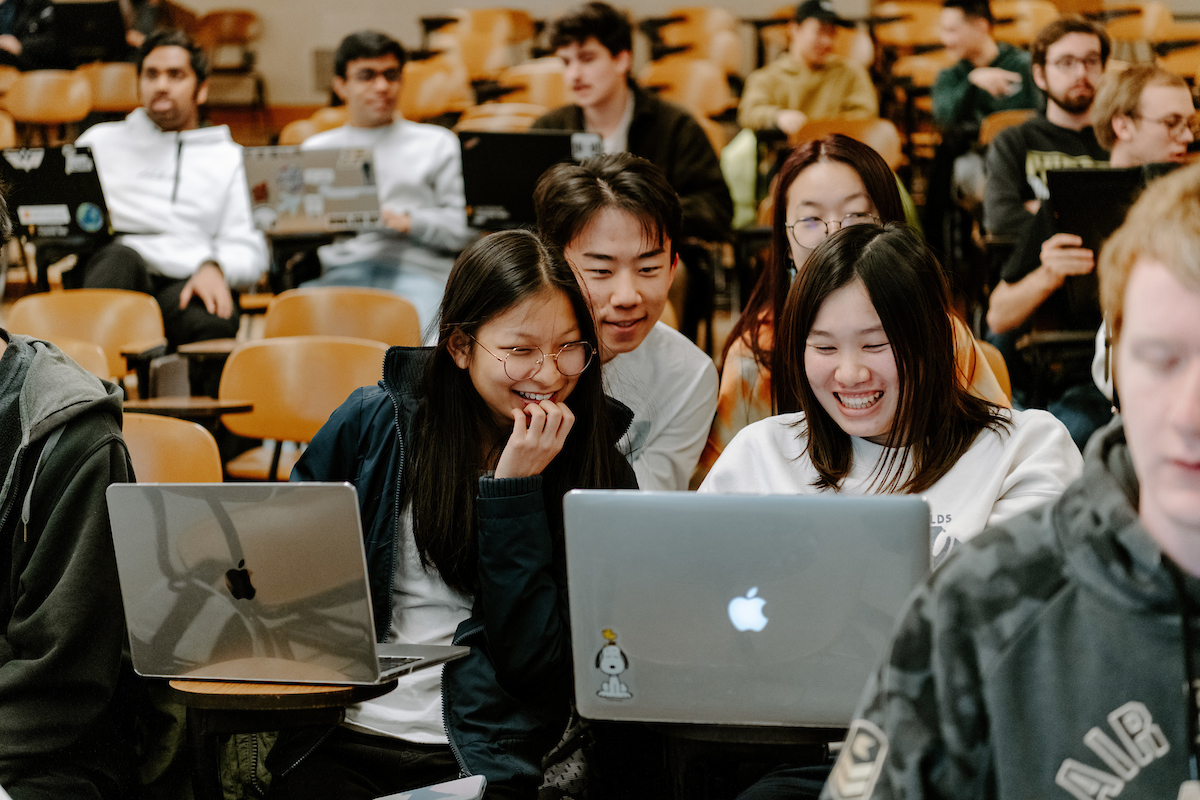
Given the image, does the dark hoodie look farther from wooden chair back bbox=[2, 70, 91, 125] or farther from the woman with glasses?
wooden chair back bbox=[2, 70, 91, 125]

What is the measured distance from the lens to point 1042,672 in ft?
2.28

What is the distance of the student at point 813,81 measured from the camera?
15.6 feet

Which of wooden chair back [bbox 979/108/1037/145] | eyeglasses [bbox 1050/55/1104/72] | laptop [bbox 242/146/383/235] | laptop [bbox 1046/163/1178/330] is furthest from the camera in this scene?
wooden chair back [bbox 979/108/1037/145]

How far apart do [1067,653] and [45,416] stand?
1.19 metres

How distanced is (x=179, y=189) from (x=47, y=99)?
108 inches

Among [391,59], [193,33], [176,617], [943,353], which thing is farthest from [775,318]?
[193,33]

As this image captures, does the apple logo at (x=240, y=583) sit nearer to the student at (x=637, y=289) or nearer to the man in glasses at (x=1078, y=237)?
the student at (x=637, y=289)

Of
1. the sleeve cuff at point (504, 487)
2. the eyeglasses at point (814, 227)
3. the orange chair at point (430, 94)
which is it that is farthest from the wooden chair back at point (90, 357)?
the orange chair at point (430, 94)

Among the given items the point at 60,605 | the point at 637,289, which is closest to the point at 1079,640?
Answer: the point at 60,605

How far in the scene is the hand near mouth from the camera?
56.2 inches

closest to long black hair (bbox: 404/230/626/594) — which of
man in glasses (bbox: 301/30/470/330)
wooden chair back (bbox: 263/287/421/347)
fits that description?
wooden chair back (bbox: 263/287/421/347)

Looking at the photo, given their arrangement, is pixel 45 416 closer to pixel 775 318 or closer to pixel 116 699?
pixel 116 699

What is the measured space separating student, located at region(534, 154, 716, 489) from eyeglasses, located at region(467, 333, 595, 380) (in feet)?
1.30

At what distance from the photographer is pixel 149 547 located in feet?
4.06
